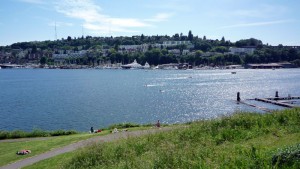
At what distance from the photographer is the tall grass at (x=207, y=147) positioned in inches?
424

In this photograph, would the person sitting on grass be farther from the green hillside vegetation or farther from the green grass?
the green hillside vegetation

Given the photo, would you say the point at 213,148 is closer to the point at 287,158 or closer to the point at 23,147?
the point at 287,158

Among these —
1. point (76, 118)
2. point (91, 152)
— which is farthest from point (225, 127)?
point (76, 118)

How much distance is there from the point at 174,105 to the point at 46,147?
41.5 metres

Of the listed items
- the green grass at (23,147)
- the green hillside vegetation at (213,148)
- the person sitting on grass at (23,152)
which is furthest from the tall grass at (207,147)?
the person sitting on grass at (23,152)

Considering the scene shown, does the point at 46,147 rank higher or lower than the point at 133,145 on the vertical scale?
lower

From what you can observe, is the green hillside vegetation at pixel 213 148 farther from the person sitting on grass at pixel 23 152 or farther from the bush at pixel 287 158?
the person sitting on grass at pixel 23 152

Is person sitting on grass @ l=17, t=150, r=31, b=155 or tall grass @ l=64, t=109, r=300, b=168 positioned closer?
tall grass @ l=64, t=109, r=300, b=168

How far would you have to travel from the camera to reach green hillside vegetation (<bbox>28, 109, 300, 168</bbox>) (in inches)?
408

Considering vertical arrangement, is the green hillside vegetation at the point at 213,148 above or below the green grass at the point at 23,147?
above

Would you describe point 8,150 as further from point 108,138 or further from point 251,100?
point 251,100

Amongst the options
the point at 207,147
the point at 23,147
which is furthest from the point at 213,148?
the point at 23,147

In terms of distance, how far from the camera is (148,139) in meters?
16.5

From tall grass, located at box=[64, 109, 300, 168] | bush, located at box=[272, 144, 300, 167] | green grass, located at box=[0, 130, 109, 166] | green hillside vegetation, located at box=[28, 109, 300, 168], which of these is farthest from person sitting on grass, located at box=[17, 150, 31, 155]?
bush, located at box=[272, 144, 300, 167]
